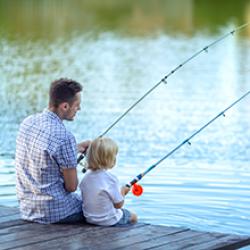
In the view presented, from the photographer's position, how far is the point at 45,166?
23.2 ft

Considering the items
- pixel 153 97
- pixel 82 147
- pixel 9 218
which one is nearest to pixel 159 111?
pixel 153 97

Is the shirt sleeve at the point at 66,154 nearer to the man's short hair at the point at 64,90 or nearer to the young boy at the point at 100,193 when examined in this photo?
the young boy at the point at 100,193

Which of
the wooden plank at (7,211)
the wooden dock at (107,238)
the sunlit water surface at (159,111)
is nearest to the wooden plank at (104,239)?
the wooden dock at (107,238)

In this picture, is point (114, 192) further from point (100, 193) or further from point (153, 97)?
point (153, 97)

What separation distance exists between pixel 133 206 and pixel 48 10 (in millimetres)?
29762

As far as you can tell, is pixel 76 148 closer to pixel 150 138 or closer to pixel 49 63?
pixel 150 138

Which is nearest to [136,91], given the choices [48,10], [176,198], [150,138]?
[150,138]

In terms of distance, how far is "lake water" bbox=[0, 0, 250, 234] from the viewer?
965 centimetres

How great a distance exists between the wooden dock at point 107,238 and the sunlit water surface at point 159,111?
1.46 metres

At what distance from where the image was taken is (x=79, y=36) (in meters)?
28.2

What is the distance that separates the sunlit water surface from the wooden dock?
1.46m

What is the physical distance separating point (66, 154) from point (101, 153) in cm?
23

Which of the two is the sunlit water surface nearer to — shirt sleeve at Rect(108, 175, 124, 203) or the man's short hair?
shirt sleeve at Rect(108, 175, 124, 203)

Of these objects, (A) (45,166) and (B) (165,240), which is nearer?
(B) (165,240)
